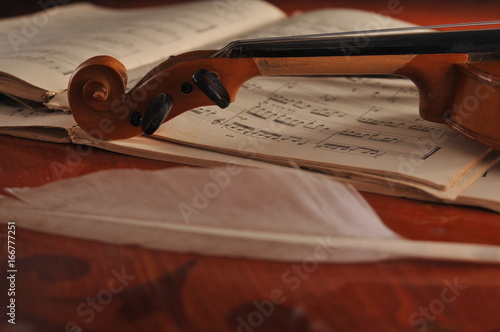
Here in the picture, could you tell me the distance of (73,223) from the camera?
57cm

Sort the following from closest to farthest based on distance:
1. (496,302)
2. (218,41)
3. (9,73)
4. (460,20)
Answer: (496,302), (9,73), (218,41), (460,20)

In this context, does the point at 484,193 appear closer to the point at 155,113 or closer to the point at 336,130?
the point at 336,130

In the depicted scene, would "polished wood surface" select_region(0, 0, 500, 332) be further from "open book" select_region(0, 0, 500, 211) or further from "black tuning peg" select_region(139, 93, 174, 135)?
"black tuning peg" select_region(139, 93, 174, 135)

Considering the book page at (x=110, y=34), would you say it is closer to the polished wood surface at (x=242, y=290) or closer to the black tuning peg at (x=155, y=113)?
the black tuning peg at (x=155, y=113)

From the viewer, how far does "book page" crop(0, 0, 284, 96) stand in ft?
2.94

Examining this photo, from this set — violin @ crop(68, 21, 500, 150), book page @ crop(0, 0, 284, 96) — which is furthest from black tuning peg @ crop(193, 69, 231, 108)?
book page @ crop(0, 0, 284, 96)

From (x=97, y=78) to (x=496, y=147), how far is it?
47cm

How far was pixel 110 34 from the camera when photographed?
3.59 feet

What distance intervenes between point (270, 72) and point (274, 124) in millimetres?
79

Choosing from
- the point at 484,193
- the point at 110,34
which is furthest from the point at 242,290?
the point at 110,34

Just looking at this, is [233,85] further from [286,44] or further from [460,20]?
[460,20]

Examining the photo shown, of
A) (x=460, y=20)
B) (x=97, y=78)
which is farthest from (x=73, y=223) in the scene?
(x=460, y=20)

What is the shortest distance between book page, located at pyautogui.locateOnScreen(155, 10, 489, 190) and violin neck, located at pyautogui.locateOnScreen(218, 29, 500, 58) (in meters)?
0.10

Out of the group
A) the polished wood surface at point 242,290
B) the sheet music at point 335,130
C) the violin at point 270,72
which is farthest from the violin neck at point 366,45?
the polished wood surface at point 242,290
